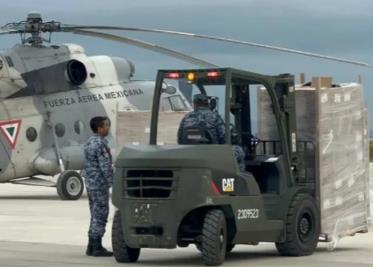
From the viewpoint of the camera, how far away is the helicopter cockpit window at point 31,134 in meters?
24.0

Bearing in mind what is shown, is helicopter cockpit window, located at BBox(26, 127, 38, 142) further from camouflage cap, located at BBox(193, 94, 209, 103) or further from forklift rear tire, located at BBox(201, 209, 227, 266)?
forklift rear tire, located at BBox(201, 209, 227, 266)

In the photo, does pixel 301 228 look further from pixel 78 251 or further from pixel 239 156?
pixel 78 251

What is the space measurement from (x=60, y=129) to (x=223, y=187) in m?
13.6

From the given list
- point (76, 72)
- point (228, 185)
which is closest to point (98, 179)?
point (228, 185)

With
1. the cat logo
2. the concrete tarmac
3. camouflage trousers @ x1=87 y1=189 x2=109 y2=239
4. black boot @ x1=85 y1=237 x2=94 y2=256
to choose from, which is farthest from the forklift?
black boot @ x1=85 y1=237 x2=94 y2=256

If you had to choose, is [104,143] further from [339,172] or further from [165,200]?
[339,172]

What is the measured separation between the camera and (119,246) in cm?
1193

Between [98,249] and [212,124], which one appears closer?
[212,124]

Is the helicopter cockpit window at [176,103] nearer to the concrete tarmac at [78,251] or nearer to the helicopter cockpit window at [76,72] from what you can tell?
the helicopter cockpit window at [76,72]

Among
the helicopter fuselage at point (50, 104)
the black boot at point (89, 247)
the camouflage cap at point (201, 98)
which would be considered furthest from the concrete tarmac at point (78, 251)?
the helicopter fuselage at point (50, 104)

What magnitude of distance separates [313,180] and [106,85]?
43.2 feet

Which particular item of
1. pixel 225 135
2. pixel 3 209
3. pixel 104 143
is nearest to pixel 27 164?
pixel 3 209

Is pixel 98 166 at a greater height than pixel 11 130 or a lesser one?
greater

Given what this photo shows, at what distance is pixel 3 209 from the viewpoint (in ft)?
70.6
